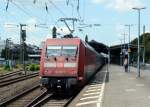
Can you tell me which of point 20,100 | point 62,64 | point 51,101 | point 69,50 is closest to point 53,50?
point 69,50

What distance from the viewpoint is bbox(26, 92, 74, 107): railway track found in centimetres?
2300

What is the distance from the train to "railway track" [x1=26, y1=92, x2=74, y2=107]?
671 millimetres

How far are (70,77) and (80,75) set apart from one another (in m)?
0.70

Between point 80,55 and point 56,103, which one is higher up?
point 80,55

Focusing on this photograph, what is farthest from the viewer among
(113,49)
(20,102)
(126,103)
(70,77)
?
(113,49)

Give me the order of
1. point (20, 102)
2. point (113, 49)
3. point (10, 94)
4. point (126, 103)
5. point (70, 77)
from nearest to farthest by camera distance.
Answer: point (126, 103) < point (20, 102) < point (70, 77) < point (10, 94) < point (113, 49)

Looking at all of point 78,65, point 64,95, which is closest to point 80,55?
point 78,65

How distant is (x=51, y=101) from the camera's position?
25484mm

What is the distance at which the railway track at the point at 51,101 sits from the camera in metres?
23.0

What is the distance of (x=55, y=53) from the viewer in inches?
1107

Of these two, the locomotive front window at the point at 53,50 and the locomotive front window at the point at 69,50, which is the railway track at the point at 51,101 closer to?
the locomotive front window at the point at 53,50

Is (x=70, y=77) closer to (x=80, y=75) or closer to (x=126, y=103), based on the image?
(x=80, y=75)

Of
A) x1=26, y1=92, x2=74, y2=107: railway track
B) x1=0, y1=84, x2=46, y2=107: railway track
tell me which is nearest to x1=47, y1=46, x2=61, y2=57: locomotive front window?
x1=26, y1=92, x2=74, y2=107: railway track

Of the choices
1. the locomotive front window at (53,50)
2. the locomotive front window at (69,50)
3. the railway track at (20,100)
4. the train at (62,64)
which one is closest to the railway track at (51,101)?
the railway track at (20,100)
